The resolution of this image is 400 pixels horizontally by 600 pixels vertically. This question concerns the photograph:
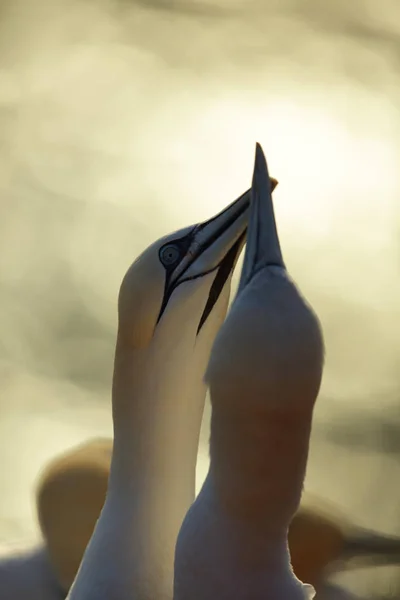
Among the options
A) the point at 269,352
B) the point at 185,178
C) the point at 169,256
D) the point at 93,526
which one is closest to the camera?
the point at 269,352

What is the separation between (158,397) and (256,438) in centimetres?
27

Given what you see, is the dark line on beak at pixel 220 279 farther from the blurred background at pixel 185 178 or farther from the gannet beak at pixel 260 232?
the blurred background at pixel 185 178

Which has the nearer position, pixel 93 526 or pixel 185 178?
pixel 93 526

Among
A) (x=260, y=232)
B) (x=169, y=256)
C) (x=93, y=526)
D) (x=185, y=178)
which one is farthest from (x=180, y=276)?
(x=185, y=178)

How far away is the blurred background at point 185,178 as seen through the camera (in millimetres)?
1871

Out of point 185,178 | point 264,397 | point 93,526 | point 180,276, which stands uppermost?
point 185,178

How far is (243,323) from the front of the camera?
0.73m

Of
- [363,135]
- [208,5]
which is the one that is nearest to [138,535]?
[363,135]

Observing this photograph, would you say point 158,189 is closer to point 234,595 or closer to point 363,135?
point 363,135

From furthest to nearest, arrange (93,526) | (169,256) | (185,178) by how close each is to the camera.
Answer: (185,178), (93,526), (169,256)

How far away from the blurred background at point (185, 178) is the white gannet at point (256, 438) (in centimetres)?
98

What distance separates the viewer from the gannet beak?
0.78 meters

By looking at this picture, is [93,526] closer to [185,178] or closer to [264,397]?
[264,397]

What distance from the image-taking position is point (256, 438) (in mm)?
735
